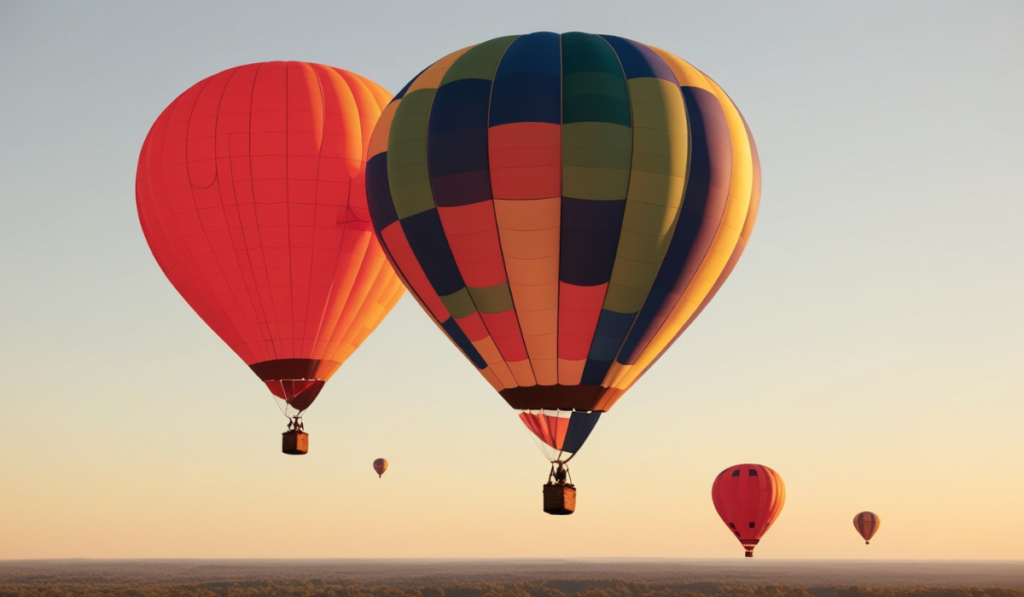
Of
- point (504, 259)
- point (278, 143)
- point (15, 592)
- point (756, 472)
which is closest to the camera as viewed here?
point (504, 259)

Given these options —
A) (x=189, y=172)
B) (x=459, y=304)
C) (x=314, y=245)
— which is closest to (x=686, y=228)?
(x=459, y=304)

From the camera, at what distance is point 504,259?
56.4 ft

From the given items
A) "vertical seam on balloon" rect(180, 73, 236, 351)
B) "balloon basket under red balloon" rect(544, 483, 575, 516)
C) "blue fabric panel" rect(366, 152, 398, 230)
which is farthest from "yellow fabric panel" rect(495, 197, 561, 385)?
"vertical seam on balloon" rect(180, 73, 236, 351)

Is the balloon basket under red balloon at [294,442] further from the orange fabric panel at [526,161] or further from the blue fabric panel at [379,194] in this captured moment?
the orange fabric panel at [526,161]

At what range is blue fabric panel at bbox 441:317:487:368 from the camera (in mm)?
18125

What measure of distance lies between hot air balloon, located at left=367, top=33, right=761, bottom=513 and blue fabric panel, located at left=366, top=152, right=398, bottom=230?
4 cm

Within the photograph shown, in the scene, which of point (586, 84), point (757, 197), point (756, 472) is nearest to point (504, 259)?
point (586, 84)

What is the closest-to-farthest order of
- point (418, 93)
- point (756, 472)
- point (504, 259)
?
point (504, 259), point (418, 93), point (756, 472)

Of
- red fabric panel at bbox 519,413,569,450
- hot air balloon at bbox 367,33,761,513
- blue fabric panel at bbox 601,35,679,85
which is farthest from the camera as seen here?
blue fabric panel at bbox 601,35,679,85

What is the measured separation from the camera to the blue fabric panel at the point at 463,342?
59.5ft

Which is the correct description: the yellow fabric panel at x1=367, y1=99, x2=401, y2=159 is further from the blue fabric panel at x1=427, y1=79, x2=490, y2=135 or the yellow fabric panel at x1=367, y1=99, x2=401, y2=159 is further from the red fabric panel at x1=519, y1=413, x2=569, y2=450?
the red fabric panel at x1=519, y1=413, x2=569, y2=450

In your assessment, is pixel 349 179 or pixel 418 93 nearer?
pixel 418 93

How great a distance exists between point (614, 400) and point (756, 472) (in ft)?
81.9

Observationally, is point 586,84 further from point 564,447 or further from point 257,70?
point 257,70
